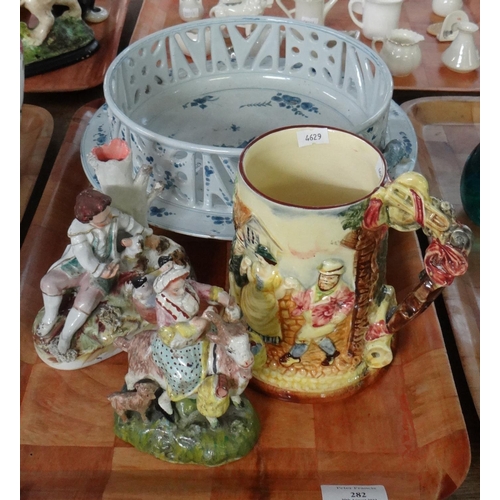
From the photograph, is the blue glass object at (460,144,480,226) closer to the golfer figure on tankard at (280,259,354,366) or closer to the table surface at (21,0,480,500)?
the table surface at (21,0,480,500)

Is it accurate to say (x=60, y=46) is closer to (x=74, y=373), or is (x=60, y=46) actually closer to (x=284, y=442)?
(x=74, y=373)

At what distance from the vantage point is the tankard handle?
0.47 meters

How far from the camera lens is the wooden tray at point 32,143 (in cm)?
94

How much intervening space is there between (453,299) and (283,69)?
51 cm

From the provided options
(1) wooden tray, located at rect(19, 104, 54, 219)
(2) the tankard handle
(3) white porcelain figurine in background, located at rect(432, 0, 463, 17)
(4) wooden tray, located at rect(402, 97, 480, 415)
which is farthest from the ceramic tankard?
(3) white porcelain figurine in background, located at rect(432, 0, 463, 17)

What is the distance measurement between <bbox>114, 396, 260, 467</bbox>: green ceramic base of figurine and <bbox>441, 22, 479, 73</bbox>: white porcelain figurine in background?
0.93 metres

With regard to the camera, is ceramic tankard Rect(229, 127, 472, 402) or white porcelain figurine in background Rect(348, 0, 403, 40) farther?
white porcelain figurine in background Rect(348, 0, 403, 40)

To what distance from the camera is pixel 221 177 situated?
2.48ft

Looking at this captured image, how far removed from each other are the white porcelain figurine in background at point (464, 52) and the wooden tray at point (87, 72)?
0.69 metres

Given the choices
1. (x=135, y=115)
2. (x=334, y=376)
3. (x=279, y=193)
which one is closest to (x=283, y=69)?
(x=135, y=115)

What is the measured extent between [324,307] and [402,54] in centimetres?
78

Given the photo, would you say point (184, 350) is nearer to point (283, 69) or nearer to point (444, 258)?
point (444, 258)

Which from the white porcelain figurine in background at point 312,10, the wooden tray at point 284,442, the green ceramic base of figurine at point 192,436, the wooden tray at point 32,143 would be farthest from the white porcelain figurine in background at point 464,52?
the green ceramic base of figurine at point 192,436

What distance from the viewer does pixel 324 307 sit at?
1.92 ft
